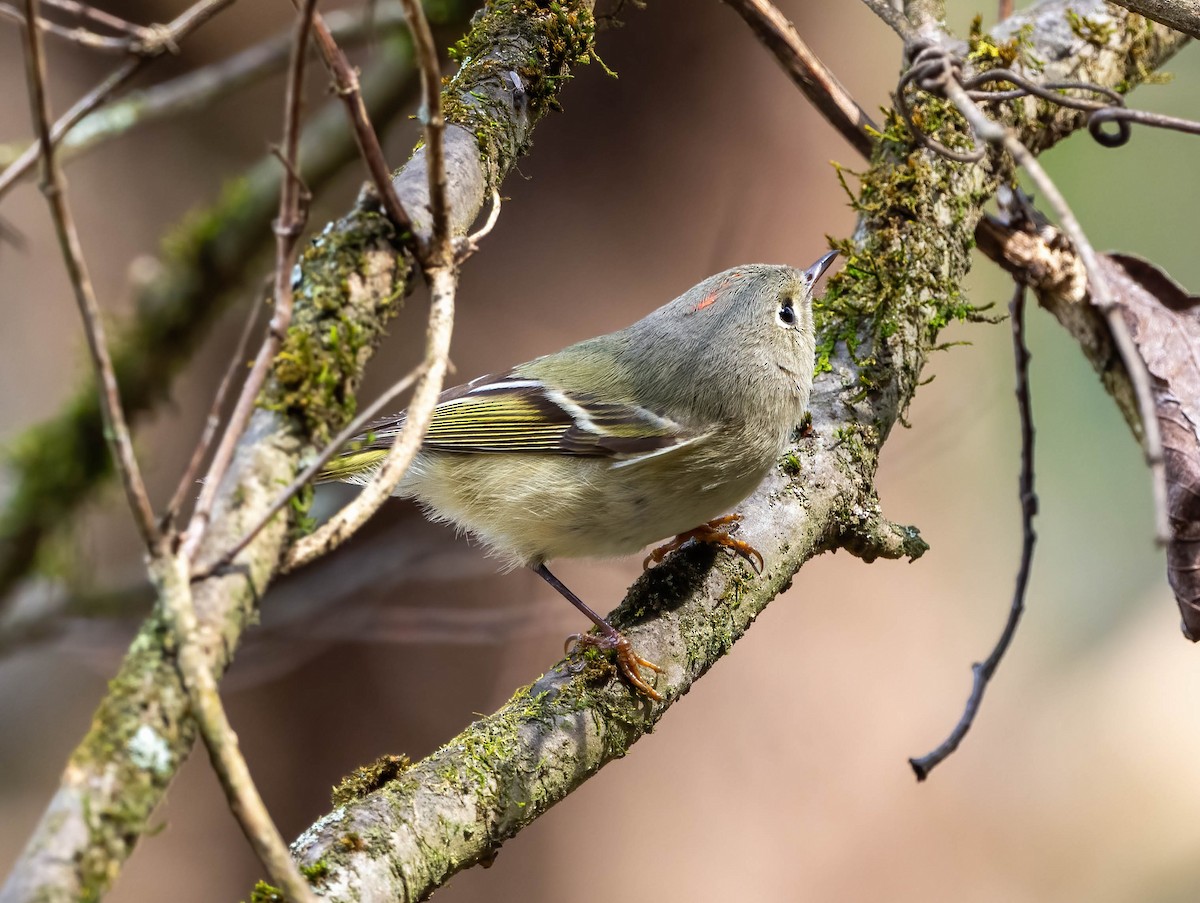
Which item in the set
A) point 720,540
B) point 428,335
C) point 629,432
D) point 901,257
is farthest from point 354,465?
point 901,257

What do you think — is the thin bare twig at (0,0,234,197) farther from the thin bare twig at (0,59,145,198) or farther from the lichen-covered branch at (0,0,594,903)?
the lichen-covered branch at (0,0,594,903)

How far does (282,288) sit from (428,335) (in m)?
0.19

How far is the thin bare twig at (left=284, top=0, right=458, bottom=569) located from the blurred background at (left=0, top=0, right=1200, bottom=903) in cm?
236

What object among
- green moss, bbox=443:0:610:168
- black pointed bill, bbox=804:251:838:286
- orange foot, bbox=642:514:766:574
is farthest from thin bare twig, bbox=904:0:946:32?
orange foot, bbox=642:514:766:574

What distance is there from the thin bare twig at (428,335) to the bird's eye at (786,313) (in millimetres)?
1364

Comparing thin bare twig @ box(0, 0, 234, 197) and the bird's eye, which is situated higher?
thin bare twig @ box(0, 0, 234, 197)

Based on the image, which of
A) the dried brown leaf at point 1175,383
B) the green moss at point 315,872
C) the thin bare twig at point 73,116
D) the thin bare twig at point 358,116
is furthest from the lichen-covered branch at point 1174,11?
the green moss at point 315,872

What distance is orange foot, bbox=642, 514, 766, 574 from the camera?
6.90 feet

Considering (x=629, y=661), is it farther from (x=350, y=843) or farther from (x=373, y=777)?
(x=350, y=843)

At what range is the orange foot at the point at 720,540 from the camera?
2104 millimetres

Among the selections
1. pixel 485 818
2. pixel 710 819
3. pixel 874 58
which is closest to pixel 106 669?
pixel 710 819

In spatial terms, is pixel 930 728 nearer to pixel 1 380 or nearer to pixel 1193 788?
pixel 1193 788

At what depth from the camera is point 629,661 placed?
1826 mm

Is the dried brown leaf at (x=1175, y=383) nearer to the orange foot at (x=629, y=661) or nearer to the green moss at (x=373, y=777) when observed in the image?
the orange foot at (x=629, y=661)
